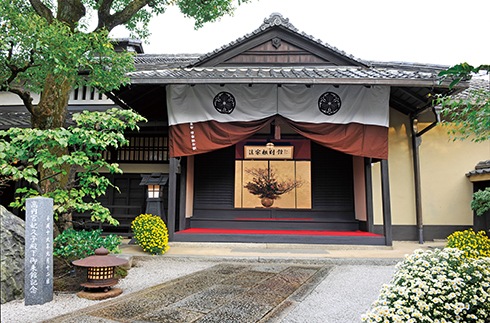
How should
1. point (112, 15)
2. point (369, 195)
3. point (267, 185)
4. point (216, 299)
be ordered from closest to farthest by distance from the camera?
point (216, 299) → point (112, 15) → point (369, 195) → point (267, 185)

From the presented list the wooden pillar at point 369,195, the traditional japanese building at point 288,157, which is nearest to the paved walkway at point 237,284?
the traditional japanese building at point 288,157

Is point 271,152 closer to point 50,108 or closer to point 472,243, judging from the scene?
point 472,243

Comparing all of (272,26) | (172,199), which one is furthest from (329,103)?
(172,199)

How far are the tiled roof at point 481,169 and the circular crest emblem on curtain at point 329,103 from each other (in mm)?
4715

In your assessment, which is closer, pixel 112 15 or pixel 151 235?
pixel 112 15

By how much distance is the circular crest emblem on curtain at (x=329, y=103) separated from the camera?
7.73m

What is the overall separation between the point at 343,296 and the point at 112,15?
7.12m

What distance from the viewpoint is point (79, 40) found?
5020mm

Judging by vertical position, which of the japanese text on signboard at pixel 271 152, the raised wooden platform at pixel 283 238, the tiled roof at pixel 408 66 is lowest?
the raised wooden platform at pixel 283 238

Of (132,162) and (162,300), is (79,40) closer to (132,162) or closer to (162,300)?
(162,300)

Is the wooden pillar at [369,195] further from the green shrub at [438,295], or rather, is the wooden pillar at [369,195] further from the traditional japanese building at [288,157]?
the green shrub at [438,295]

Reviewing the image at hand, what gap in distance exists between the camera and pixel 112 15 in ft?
22.0

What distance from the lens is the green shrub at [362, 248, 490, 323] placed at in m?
2.43

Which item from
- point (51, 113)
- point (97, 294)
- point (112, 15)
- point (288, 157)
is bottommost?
point (97, 294)
